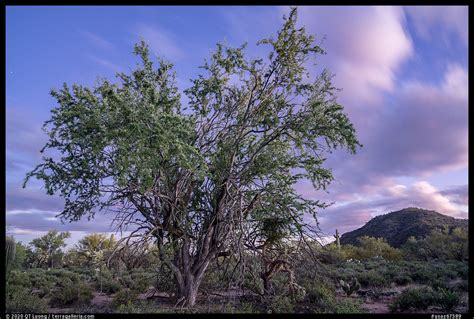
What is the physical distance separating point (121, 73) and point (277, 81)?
5.15 meters

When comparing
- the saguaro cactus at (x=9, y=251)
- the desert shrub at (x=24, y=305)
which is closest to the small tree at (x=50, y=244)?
the saguaro cactus at (x=9, y=251)

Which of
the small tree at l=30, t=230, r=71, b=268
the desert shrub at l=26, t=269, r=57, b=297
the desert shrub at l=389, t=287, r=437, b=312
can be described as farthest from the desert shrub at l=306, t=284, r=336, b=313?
the small tree at l=30, t=230, r=71, b=268

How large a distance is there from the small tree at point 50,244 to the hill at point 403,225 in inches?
1177

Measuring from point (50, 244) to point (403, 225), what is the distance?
39.0 meters

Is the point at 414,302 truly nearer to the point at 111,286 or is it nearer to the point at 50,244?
the point at 111,286

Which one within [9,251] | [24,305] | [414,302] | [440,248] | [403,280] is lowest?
[24,305]

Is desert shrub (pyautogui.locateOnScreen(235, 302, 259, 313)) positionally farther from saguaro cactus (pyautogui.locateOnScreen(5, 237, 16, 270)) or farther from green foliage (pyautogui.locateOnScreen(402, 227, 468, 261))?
green foliage (pyautogui.locateOnScreen(402, 227, 468, 261))

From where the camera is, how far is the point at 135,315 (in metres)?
11.8

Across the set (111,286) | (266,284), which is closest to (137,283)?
(111,286)

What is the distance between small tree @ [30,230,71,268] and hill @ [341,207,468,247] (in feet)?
98.0

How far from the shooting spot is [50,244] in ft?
132

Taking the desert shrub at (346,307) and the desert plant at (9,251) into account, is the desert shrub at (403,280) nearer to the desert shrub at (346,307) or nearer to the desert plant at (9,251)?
the desert shrub at (346,307)

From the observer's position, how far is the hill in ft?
157
